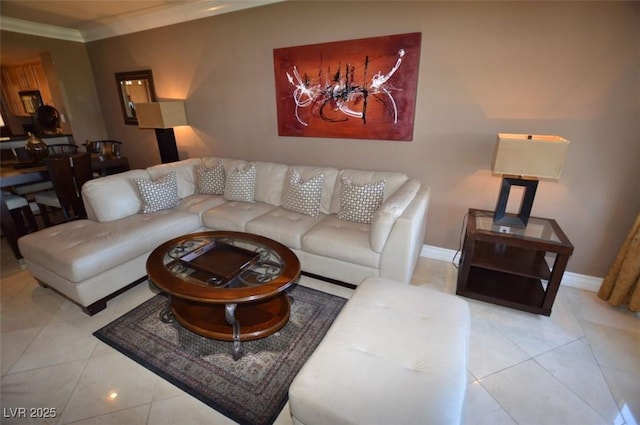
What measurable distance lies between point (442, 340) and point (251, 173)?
2.46m

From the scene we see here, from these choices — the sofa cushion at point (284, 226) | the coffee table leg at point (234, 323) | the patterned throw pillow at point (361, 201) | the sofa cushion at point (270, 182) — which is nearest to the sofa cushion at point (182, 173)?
the sofa cushion at point (270, 182)

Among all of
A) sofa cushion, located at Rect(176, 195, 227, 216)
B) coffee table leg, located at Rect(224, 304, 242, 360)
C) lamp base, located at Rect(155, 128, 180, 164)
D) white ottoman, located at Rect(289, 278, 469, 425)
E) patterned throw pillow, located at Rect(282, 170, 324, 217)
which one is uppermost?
lamp base, located at Rect(155, 128, 180, 164)

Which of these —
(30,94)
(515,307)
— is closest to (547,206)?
(515,307)

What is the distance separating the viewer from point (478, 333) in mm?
1952

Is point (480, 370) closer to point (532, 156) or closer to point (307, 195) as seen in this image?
point (532, 156)

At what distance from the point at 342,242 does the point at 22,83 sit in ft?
25.1

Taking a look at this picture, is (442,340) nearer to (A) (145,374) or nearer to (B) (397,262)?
(B) (397,262)

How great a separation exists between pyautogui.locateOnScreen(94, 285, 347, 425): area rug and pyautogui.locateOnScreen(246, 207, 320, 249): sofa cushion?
1.74 ft

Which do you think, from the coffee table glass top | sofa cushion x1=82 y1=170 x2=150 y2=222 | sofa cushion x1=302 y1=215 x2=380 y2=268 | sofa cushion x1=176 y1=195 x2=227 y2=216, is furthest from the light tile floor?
sofa cushion x1=176 y1=195 x2=227 y2=216

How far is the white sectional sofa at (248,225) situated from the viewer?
2.11 m

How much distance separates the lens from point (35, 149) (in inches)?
128

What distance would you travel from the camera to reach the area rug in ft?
4.97

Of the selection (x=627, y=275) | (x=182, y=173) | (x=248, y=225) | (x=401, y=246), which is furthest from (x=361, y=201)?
(x=182, y=173)

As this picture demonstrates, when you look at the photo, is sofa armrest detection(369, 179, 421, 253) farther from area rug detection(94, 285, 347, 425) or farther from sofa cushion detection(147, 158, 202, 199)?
sofa cushion detection(147, 158, 202, 199)
